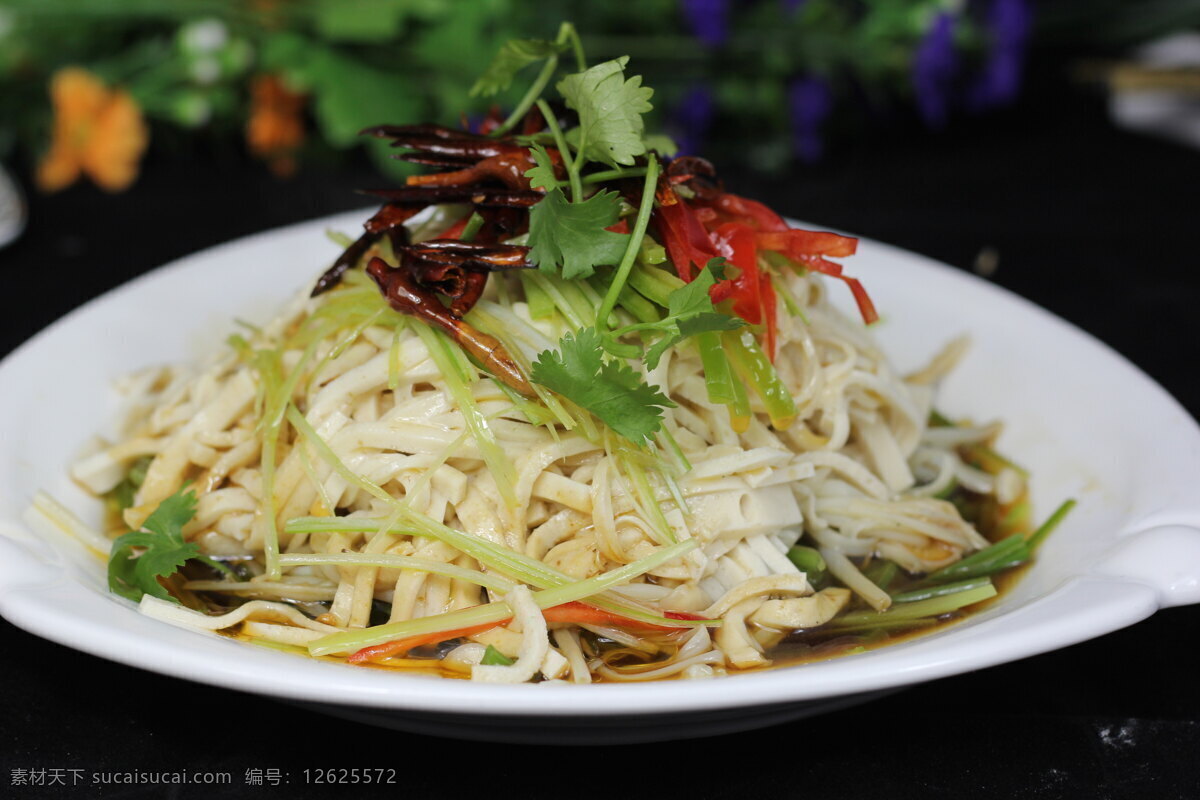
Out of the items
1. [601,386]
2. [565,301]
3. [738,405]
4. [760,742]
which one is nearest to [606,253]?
[565,301]

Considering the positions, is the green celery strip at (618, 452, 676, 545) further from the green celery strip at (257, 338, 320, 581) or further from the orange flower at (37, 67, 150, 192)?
the orange flower at (37, 67, 150, 192)

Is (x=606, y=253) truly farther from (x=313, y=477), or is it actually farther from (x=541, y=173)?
(x=313, y=477)

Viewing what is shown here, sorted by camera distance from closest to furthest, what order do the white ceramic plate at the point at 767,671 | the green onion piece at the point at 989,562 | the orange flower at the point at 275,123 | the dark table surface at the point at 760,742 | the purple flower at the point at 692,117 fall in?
the white ceramic plate at the point at 767,671 → the dark table surface at the point at 760,742 → the green onion piece at the point at 989,562 → the purple flower at the point at 692,117 → the orange flower at the point at 275,123

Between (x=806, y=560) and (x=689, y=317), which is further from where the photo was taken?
(x=806, y=560)

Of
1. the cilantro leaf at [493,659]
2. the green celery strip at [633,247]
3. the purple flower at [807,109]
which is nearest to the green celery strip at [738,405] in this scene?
the green celery strip at [633,247]

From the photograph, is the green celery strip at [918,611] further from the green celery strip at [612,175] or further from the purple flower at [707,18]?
the purple flower at [707,18]

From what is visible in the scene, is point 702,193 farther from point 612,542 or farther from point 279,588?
point 279,588
